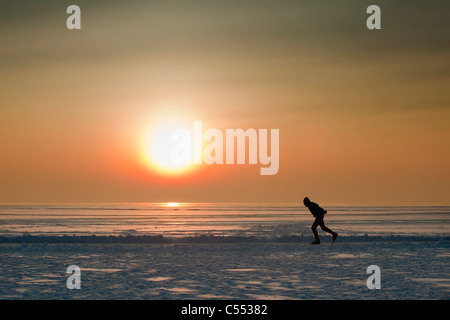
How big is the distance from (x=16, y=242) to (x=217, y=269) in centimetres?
1131

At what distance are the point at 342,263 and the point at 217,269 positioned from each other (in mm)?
3555

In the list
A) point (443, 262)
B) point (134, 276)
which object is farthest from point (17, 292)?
point (443, 262)

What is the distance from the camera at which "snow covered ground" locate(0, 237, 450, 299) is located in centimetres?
1004

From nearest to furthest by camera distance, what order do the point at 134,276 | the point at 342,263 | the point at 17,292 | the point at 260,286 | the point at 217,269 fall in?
the point at 17,292
the point at 260,286
the point at 134,276
the point at 217,269
the point at 342,263

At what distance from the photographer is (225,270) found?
13.0 metres

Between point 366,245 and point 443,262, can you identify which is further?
point 366,245

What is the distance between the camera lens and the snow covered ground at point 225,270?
1004 cm
